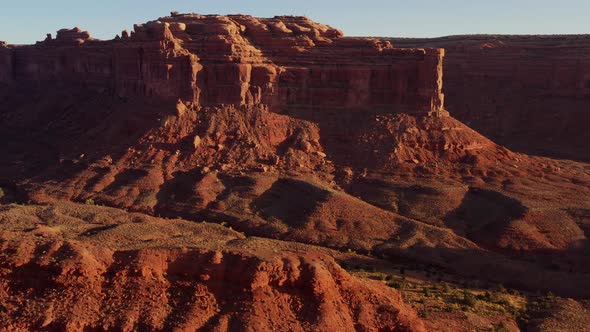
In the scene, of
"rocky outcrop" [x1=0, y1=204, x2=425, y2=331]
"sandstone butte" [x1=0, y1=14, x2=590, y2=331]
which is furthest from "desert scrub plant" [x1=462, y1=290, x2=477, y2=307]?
"rocky outcrop" [x1=0, y1=204, x2=425, y2=331]

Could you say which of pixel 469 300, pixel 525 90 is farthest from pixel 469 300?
pixel 525 90

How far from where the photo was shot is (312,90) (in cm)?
6128

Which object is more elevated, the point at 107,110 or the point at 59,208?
the point at 107,110

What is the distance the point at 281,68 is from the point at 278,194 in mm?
15360

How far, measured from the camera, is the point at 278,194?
5166 cm

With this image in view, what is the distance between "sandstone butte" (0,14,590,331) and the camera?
71.3 ft

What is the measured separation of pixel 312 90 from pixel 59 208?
26920 millimetres

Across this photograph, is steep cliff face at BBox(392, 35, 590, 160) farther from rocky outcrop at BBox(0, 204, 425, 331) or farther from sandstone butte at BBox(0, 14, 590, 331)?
rocky outcrop at BBox(0, 204, 425, 331)

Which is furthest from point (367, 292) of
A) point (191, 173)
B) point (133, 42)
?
point (133, 42)

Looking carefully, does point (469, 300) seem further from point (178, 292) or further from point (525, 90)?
point (525, 90)

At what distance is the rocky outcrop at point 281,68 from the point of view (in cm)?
5962

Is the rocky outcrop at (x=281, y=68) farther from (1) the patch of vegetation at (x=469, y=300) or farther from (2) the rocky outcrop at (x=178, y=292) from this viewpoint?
(2) the rocky outcrop at (x=178, y=292)

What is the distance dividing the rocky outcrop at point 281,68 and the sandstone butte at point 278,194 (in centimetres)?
20

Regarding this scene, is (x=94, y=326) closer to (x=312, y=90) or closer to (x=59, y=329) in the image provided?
(x=59, y=329)
